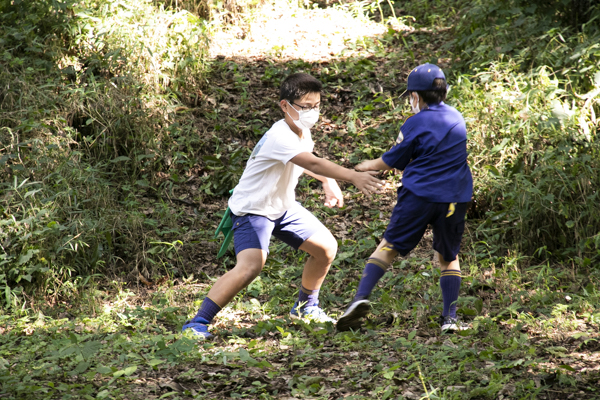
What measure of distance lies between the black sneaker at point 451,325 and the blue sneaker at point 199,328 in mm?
1721

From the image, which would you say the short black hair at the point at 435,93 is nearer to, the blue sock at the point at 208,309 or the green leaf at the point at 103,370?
the blue sock at the point at 208,309

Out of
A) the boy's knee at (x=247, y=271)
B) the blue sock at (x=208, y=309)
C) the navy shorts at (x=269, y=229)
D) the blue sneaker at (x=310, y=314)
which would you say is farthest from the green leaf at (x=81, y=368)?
the blue sneaker at (x=310, y=314)

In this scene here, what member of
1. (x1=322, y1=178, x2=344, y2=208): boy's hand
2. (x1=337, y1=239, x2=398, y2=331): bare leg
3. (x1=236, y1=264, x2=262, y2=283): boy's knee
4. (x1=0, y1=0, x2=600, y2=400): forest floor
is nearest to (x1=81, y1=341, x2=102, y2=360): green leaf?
(x1=0, y1=0, x2=600, y2=400): forest floor

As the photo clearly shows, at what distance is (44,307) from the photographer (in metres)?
4.75

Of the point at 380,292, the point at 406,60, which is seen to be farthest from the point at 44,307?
the point at 406,60

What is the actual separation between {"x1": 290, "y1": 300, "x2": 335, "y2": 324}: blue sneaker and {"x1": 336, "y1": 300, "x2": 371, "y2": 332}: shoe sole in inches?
14.9

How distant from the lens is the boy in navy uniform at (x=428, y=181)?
370cm

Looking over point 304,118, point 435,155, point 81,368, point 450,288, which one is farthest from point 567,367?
point 81,368

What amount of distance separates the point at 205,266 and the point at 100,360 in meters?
2.21

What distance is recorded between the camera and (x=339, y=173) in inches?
145

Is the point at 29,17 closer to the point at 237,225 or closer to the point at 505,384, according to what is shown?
the point at 237,225

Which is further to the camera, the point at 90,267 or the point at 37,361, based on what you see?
the point at 90,267

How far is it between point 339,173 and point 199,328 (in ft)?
4.96

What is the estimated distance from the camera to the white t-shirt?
12.8 ft
